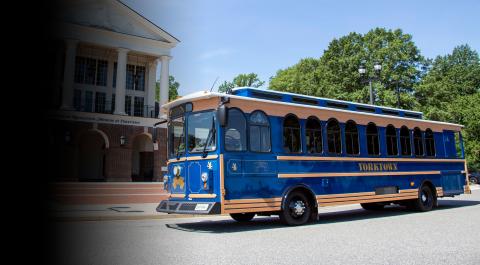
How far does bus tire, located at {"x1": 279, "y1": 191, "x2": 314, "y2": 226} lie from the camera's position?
30.6 feet

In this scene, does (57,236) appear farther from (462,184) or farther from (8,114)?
(462,184)

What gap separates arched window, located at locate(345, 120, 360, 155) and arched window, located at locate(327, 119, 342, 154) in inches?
13.9

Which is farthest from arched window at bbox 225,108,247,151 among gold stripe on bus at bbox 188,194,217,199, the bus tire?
the bus tire

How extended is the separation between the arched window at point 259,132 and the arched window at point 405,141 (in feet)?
19.6

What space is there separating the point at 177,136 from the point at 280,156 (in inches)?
104

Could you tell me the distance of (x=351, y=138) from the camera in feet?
37.7

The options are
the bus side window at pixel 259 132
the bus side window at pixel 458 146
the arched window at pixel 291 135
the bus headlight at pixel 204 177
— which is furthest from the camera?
the bus side window at pixel 458 146

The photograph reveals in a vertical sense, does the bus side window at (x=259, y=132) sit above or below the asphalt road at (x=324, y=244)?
above

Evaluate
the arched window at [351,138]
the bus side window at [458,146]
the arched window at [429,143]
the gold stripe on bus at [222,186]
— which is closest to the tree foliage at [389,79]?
the bus side window at [458,146]

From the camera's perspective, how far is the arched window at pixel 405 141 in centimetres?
1318

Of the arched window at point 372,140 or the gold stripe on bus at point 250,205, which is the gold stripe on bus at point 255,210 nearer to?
the gold stripe on bus at point 250,205

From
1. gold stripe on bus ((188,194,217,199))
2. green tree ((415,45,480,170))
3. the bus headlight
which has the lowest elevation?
gold stripe on bus ((188,194,217,199))

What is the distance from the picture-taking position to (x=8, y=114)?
1.13 metres

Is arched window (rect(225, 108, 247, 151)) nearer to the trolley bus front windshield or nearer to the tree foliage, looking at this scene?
the trolley bus front windshield
